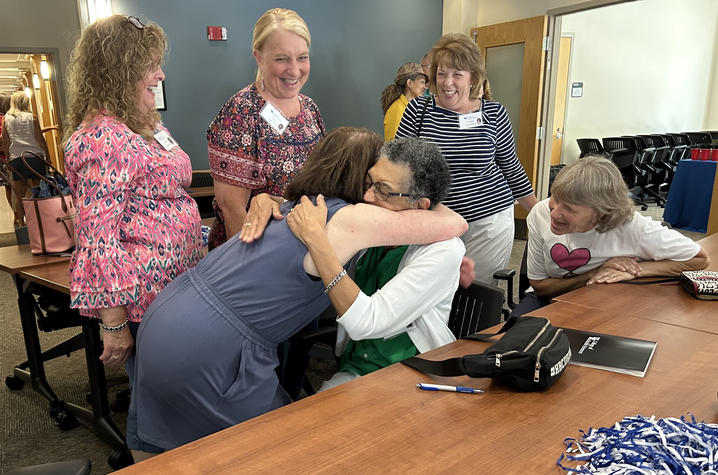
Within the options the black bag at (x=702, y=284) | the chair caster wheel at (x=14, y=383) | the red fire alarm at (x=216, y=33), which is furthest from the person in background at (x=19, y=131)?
the black bag at (x=702, y=284)

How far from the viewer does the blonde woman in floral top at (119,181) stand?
144cm

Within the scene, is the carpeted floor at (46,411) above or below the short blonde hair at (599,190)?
below

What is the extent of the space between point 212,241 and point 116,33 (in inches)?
36.1

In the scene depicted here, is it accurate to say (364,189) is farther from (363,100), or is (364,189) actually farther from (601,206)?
(363,100)

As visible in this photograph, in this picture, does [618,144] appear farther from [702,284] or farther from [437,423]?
[437,423]

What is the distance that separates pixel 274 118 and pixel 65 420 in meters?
1.73

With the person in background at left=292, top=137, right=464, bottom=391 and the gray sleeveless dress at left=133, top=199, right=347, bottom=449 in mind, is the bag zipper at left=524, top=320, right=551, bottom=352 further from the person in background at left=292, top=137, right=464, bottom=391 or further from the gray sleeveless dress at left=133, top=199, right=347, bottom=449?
the gray sleeveless dress at left=133, top=199, right=347, bottom=449

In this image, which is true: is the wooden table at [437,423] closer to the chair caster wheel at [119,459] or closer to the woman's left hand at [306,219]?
the woman's left hand at [306,219]

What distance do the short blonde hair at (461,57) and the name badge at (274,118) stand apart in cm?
80

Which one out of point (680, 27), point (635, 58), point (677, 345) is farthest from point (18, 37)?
point (680, 27)

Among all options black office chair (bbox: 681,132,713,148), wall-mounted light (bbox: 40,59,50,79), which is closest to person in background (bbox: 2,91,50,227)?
wall-mounted light (bbox: 40,59,50,79)

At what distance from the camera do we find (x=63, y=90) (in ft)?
16.0

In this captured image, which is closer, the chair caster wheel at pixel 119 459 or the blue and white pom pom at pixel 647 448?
the blue and white pom pom at pixel 647 448

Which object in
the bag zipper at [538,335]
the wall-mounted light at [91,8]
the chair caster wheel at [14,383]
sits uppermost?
the wall-mounted light at [91,8]
